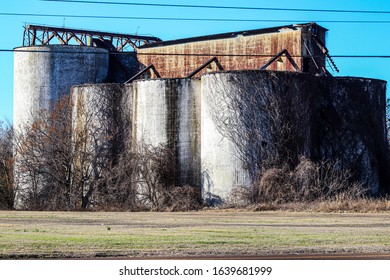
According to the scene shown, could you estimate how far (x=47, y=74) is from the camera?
59438 mm

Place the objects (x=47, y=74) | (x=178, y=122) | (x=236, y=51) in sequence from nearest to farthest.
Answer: (x=178, y=122)
(x=236, y=51)
(x=47, y=74)

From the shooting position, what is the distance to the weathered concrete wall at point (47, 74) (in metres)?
59.4

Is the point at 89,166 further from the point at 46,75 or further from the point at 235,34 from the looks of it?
the point at 235,34

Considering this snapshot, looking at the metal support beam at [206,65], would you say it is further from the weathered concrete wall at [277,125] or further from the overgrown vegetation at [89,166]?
the overgrown vegetation at [89,166]

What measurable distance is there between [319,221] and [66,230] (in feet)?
34.7

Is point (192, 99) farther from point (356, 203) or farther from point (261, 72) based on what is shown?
point (356, 203)

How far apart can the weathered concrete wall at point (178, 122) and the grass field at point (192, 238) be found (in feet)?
48.8

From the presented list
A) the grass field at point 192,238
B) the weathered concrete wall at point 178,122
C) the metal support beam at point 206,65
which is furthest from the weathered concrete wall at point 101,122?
the grass field at point 192,238

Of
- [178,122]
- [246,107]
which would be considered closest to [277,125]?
[246,107]

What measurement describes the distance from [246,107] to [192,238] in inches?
925

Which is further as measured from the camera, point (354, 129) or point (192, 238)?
point (354, 129)

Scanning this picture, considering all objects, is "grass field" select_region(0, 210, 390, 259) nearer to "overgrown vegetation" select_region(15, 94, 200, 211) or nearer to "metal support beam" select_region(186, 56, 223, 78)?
"overgrown vegetation" select_region(15, 94, 200, 211)

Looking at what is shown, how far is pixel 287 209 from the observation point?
42562mm
